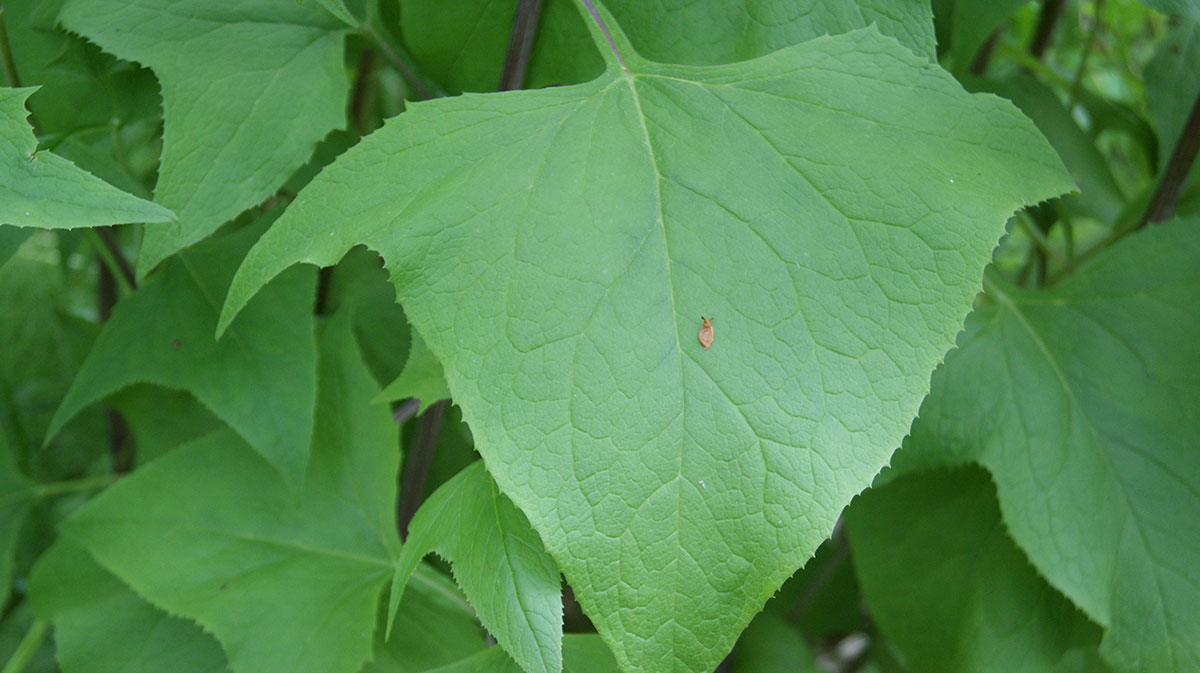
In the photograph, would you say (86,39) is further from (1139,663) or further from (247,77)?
(1139,663)

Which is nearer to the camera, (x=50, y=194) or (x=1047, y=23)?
(x=50, y=194)

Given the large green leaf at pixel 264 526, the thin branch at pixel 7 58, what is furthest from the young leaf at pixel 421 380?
the thin branch at pixel 7 58

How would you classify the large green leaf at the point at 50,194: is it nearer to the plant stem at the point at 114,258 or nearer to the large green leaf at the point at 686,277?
the large green leaf at the point at 686,277

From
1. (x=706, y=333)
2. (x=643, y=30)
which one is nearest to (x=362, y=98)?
(x=643, y=30)

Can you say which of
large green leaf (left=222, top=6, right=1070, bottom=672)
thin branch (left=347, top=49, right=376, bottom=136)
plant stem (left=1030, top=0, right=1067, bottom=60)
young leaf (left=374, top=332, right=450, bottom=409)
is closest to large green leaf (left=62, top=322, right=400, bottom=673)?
young leaf (left=374, top=332, right=450, bottom=409)

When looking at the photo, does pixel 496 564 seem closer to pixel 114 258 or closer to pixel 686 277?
pixel 686 277

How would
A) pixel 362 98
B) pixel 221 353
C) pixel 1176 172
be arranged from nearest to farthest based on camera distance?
1. pixel 221 353
2. pixel 1176 172
3. pixel 362 98
